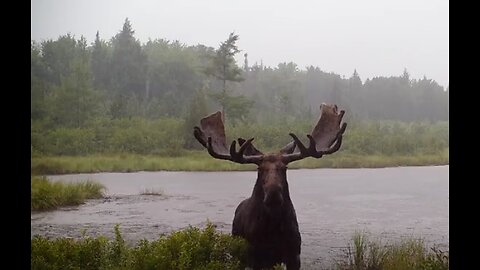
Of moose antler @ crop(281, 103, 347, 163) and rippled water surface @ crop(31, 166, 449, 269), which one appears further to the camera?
rippled water surface @ crop(31, 166, 449, 269)

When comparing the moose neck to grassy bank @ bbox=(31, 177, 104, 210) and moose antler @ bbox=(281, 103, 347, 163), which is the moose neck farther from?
grassy bank @ bbox=(31, 177, 104, 210)

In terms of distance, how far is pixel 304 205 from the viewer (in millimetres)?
2713

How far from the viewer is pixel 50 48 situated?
2764 millimetres

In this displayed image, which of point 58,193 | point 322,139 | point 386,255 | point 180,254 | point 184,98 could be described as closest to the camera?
point 180,254

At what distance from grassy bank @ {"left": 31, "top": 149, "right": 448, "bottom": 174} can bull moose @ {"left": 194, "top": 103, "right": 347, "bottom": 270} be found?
0.18 m

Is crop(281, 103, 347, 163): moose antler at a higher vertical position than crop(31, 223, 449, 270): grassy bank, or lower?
higher

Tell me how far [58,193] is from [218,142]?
2.77 feet

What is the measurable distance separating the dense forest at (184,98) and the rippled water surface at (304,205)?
6.7 inches

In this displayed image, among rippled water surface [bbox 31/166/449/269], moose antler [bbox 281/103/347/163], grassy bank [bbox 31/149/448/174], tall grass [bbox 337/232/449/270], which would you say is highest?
moose antler [bbox 281/103/347/163]

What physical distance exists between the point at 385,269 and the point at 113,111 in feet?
5.04

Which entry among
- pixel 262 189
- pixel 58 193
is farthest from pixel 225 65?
pixel 58 193

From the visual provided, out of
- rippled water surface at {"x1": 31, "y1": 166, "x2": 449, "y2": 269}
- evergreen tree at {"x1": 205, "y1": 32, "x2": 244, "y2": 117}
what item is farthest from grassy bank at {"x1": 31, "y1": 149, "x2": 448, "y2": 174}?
evergreen tree at {"x1": 205, "y1": 32, "x2": 244, "y2": 117}

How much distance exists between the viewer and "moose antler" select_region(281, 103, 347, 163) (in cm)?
235

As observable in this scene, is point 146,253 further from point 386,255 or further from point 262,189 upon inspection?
point 386,255
